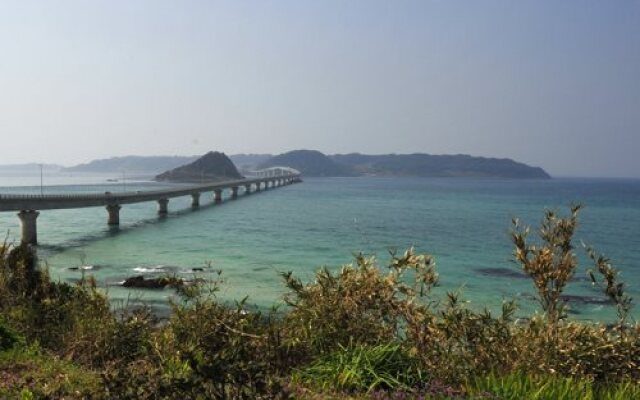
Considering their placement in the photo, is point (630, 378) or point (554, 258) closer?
point (630, 378)

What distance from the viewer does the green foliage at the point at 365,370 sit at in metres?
7.78

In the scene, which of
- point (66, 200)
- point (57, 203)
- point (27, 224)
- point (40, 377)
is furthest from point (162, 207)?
point (40, 377)

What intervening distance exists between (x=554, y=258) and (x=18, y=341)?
10.2 meters

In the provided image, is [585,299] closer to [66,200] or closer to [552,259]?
[552,259]

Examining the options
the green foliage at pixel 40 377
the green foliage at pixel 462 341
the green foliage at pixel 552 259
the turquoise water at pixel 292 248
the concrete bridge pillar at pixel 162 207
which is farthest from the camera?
A: the concrete bridge pillar at pixel 162 207

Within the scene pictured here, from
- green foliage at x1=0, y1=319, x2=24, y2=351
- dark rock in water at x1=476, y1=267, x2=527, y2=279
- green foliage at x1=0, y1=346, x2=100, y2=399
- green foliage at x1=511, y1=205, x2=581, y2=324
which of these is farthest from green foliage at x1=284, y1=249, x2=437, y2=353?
dark rock in water at x1=476, y1=267, x2=527, y2=279

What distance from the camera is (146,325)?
11000mm

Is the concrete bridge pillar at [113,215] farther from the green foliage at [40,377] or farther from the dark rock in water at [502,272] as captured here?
the green foliage at [40,377]

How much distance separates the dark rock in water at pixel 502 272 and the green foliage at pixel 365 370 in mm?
33392

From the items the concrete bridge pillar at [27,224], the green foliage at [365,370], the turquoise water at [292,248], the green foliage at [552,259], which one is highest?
the green foliage at [552,259]

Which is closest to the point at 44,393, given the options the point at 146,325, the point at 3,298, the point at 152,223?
the point at 146,325

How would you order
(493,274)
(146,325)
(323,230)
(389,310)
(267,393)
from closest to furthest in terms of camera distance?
(267,393), (389,310), (146,325), (493,274), (323,230)

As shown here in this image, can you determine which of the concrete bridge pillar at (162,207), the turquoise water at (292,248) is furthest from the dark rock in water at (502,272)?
the concrete bridge pillar at (162,207)

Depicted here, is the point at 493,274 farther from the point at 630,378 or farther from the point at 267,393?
the point at 267,393
